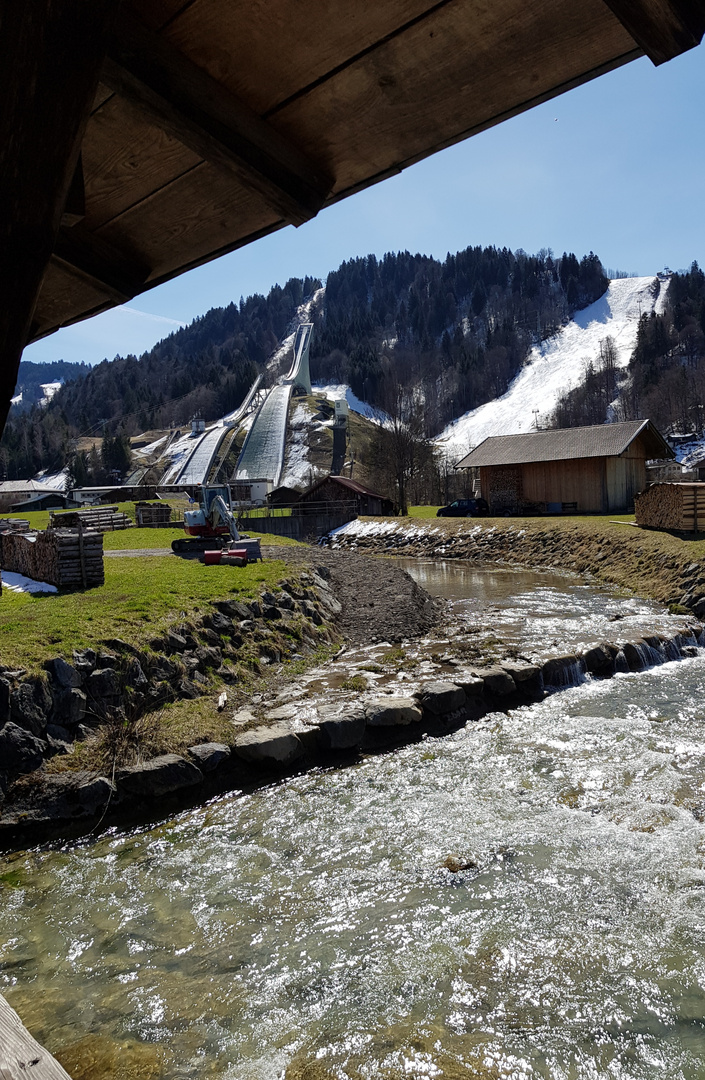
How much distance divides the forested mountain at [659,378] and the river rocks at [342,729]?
10777 cm

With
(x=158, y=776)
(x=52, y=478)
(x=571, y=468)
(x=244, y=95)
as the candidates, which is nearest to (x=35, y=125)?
(x=244, y=95)

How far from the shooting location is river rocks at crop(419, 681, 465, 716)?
12.9 m

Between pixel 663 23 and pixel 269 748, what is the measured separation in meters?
10.5

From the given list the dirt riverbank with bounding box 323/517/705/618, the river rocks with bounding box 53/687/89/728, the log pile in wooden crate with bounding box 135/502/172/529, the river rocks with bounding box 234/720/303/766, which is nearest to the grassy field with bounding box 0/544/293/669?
the river rocks with bounding box 53/687/89/728

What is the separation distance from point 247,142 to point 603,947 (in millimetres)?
7575

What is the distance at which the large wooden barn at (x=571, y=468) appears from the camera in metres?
46.3

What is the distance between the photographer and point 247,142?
2.46 m

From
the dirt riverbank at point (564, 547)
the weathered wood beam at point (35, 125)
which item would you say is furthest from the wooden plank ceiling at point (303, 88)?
the dirt riverbank at point (564, 547)

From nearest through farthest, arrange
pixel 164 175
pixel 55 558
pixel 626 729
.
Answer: pixel 164 175 < pixel 626 729 < pixel 55 558

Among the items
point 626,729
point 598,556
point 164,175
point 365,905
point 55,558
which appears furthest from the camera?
point 598,556

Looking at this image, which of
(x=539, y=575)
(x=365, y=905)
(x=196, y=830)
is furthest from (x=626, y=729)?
(x=539, y=575)

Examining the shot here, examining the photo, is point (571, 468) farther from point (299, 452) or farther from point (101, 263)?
point (299, 452)

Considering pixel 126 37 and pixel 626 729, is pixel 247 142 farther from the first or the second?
pixel 626 729

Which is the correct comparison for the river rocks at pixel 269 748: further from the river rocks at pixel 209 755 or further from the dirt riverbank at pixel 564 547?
the dirt riverbank at pixel 564 547
